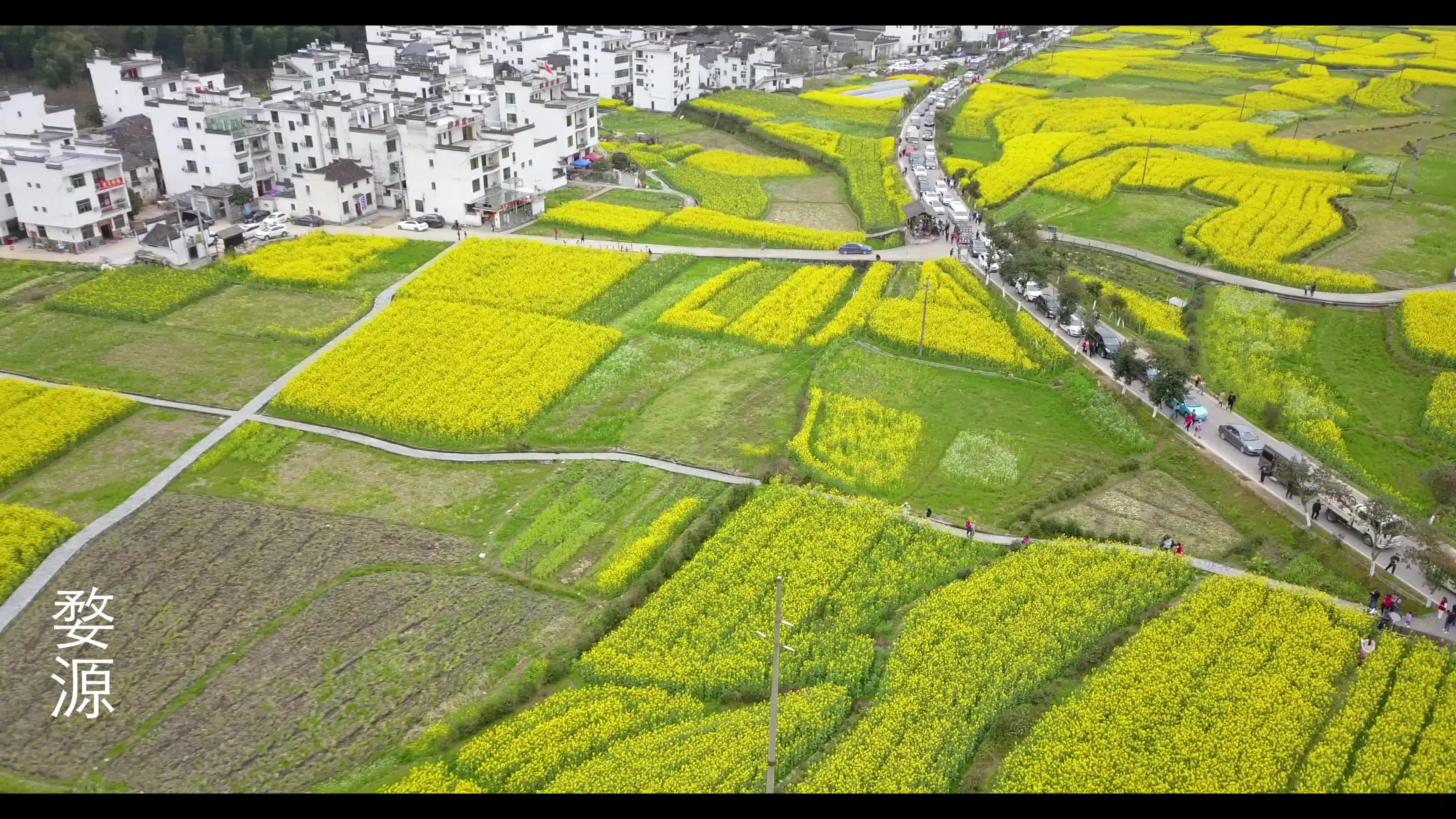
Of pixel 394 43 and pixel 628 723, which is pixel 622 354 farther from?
pixel 394 43

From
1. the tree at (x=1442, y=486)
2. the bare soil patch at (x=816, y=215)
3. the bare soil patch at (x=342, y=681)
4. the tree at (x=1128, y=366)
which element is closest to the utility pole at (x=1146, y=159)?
the bare soil patch at (x=816, y=215)

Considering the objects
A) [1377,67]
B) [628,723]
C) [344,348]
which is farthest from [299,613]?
[1377,67]

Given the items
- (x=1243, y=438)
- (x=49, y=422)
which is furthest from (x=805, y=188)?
(x=49, y=422)

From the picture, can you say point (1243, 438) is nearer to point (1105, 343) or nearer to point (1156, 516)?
point (1156, 516)

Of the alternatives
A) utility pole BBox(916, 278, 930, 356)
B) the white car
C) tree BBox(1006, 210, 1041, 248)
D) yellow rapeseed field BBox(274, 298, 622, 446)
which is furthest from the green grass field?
the white car

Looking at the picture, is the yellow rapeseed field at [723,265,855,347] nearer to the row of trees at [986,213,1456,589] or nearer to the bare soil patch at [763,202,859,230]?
the row of trees at [986,213,1456,589]

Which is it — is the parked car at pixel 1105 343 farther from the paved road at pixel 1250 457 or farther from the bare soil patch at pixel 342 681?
the bare soil patch at pixel 342 681

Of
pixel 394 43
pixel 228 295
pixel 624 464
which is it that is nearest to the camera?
pixel 624 464
